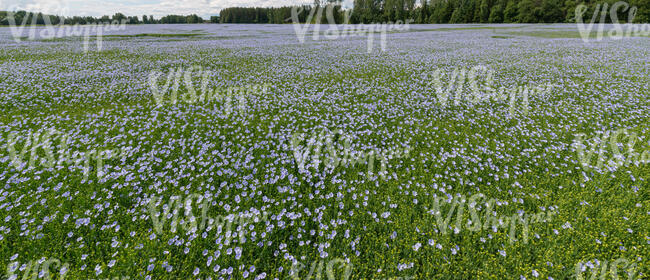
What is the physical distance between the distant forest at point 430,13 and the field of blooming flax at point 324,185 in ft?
313

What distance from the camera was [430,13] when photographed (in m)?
104

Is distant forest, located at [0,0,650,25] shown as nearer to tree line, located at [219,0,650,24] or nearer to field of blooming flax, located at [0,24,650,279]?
tree line, located at [219,0,650,24]

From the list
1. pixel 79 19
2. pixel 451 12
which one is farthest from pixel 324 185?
pixel 79 19

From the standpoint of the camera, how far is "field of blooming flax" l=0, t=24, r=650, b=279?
4363mm

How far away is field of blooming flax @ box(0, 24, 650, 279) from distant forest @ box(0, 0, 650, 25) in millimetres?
95349

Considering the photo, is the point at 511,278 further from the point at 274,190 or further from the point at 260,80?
the point at 260,80

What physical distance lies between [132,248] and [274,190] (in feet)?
8.96

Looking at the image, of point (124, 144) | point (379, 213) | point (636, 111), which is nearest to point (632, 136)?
point (636, 111)

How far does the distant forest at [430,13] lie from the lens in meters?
80.5

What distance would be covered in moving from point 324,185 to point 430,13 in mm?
118261

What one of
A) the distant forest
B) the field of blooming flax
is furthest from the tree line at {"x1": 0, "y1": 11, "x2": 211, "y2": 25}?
the field of blooming flax

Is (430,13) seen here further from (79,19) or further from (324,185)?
(79,19)

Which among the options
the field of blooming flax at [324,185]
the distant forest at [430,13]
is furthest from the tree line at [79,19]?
the field of blooming flax at [324,185]

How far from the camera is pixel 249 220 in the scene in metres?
5.11
